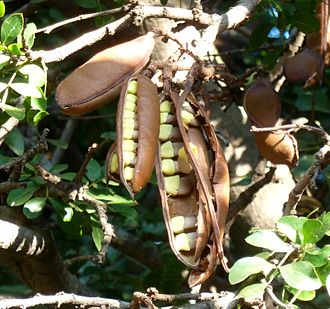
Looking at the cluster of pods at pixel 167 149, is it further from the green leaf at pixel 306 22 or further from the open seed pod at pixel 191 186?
the green leaf at pixel 306 22

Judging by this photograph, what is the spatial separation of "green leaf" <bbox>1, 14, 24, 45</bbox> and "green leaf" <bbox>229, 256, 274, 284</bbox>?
0.42 metres

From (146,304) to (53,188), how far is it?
0.44 metres

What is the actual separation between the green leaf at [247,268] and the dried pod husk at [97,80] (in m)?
0.27

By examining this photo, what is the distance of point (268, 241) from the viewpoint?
110 cm

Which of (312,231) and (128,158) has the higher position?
(128,158)

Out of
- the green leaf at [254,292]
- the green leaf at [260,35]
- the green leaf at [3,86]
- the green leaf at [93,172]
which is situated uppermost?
the green leaf at [3,86]

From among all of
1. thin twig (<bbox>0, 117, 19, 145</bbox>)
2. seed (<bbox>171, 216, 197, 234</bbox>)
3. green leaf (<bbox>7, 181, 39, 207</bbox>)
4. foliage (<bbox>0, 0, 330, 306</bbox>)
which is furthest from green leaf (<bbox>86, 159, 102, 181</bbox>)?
seed (<bbox>171, 216, 197, 234</bbox>)

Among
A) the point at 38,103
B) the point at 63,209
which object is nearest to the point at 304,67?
the point at 63,209

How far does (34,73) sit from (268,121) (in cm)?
55

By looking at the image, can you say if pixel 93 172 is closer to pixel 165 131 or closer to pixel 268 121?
pixel 268 121

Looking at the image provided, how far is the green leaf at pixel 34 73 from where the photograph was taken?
1.12m

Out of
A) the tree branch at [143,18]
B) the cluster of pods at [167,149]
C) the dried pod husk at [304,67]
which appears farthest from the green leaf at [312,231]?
the dried pod husk at [304,67]

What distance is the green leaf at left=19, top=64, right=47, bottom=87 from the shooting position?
3.66 feet

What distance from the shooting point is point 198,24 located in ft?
4.05
